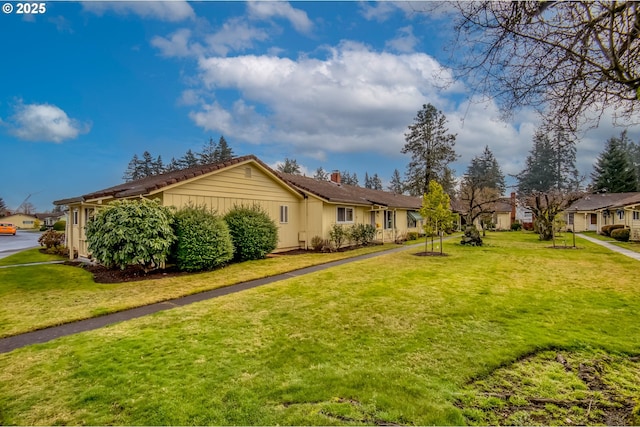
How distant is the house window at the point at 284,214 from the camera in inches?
742

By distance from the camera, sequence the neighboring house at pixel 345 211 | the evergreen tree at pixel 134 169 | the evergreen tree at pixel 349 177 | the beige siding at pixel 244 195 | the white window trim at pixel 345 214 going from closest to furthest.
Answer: the beige siding at pixel 244 195
the neighboring house at pixel 345 211
the white window trim at pixel 345 214
the evergreen tree at pixel 134 169
the evergreen tree at pixel 349 177

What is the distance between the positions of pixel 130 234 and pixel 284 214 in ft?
31.1

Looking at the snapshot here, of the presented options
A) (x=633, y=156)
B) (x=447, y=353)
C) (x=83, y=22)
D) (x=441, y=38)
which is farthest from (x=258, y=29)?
(x=633, y=156)

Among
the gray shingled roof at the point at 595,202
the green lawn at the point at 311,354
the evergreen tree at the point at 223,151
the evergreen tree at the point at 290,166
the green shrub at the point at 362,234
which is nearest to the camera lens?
the green lawn at the point at 311,354

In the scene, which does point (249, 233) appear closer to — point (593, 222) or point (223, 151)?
point (593, 222)

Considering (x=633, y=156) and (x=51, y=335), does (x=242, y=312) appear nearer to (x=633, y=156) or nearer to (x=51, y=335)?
(x=51, y=335)

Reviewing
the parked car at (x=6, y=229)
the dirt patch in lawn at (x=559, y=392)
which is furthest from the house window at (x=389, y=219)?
the parked car at (x=6, y=229)

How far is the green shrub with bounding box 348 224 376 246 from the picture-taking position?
2117 cm

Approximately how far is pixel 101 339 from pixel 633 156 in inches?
3761

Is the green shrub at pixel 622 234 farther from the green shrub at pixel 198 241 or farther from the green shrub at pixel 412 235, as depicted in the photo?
the green shrub at pixel 198 241

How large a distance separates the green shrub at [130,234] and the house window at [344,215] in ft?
37.9

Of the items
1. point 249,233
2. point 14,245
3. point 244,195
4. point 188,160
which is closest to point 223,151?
point 188,160

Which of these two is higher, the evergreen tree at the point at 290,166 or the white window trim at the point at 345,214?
the evergreen tree at the point at 290,166

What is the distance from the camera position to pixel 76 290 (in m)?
9.43
